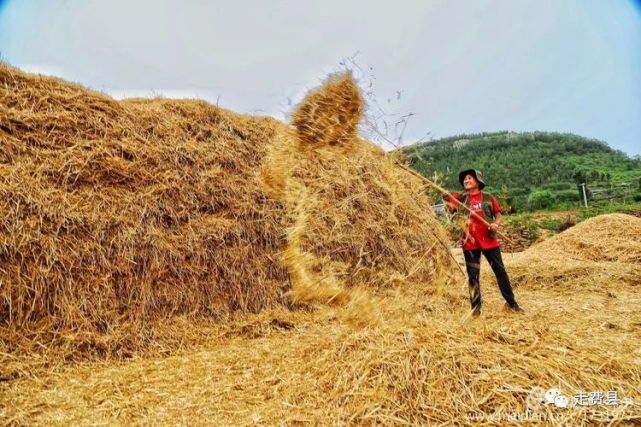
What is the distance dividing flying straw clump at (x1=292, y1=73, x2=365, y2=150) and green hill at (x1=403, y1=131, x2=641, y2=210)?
21.3 meters

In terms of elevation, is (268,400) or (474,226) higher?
(474,226)

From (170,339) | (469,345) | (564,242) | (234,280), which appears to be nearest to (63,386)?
(170,339)

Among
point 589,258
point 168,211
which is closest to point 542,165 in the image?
point 589,258

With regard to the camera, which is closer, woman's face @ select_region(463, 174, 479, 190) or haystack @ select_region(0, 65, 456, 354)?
haystack @ select_region(0, 65, 456, 354)

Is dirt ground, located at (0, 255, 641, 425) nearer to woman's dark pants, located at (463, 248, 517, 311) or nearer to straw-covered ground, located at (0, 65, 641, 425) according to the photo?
straw-covered ground, located at (0, 65, 641, 425)

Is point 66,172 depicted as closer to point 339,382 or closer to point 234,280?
point 234,280

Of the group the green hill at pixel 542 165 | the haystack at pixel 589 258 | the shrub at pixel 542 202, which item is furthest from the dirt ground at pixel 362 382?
the shrub at pixel 542 202

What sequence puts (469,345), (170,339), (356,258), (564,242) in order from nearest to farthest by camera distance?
(469,345)
(170,339)
(356,258)
(564,242)

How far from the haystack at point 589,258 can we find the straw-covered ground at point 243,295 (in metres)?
0.71

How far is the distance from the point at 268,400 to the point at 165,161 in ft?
10.5

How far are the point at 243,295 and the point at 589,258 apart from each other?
27.2 ft

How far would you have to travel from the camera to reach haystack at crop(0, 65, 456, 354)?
3.99 meters

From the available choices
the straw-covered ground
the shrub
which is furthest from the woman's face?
the shrub

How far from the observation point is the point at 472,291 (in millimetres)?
5227
